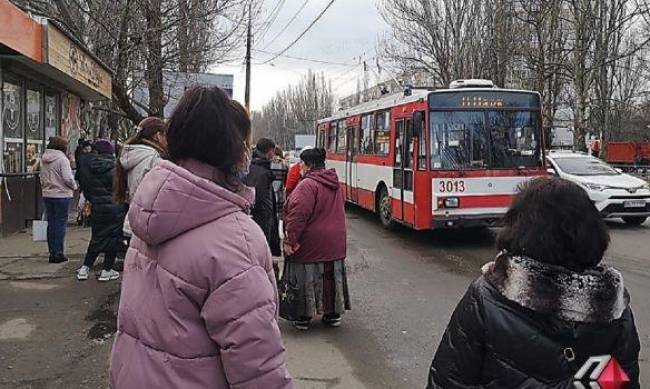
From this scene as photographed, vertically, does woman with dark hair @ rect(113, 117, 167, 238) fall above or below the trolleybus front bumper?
above

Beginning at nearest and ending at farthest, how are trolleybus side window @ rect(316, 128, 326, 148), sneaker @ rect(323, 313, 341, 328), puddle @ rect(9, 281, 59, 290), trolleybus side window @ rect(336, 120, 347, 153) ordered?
sneaker @ rect(323, 313, 341, 328) < puddle @ rect(9, 281, 59, 290) < trolleybus side window @ rect(336, 120, 347, 153) < trolleybus side window @ rect(316, 128, 326, 148)

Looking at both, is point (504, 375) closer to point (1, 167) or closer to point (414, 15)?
point (1, 167)

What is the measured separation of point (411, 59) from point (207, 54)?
18.3 m

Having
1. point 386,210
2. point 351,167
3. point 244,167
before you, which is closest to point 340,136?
point 351,167

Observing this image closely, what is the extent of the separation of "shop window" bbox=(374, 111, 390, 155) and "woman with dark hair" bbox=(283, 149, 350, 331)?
774 cm

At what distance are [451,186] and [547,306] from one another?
9423mm

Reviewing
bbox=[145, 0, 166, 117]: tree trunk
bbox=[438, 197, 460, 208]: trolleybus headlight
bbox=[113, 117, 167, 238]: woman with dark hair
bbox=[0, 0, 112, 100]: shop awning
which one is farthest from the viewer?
bbox=[145, 0, 166, 117]: tree trunk

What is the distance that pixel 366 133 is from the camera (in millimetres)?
15891

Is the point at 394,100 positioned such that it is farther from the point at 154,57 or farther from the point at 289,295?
the point at 289,295

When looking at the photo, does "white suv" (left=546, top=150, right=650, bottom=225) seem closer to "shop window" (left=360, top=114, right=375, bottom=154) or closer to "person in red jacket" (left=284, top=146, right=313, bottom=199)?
"shop window" (left=360, top=114, right=375, bottom=154)

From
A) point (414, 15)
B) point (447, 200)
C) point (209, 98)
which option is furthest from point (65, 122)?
point (414, 15)

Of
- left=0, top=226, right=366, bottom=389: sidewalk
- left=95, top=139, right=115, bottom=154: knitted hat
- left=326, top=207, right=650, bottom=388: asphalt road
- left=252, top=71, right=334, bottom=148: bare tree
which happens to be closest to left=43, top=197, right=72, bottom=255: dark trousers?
left=0, top=226, right=366, bottom=389: sidewalk

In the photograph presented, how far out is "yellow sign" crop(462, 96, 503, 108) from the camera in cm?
1158

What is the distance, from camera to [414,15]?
3372 centimetres
